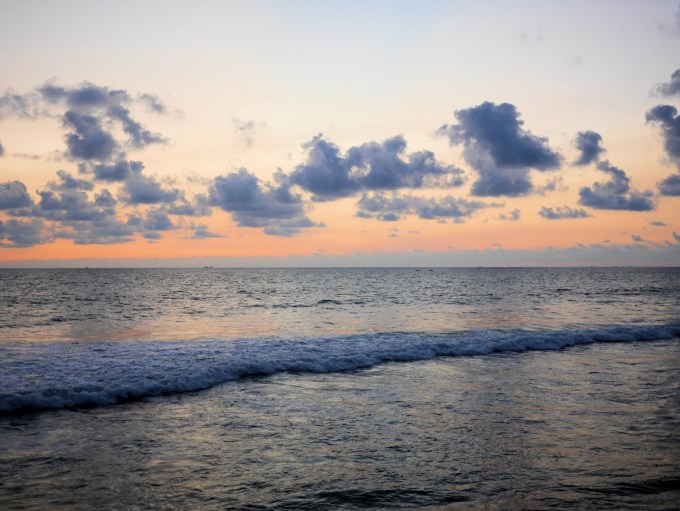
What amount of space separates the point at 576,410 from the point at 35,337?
30697 mm

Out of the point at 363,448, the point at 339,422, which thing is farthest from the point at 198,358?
the point at 363,448

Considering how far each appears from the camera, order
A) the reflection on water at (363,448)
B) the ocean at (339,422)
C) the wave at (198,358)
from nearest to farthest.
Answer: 1. the reflection on water at (363,448)
2. the ocean at (339,422)
3. the wave at (198,358)

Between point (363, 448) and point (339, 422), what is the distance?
2220 millimetres

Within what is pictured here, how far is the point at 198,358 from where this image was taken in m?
22.9

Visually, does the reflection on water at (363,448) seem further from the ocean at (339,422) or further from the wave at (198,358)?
the wave at (198,358)

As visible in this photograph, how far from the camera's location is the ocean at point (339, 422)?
9.35 m

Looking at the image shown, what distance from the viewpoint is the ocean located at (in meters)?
9.35

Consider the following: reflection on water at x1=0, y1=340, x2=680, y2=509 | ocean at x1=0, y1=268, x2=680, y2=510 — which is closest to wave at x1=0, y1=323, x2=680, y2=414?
ocean at x1=0, y1=268, x2=680, y2=510

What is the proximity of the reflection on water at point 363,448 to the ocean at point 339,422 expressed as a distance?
6cm

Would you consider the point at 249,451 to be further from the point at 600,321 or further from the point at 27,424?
the point at 600,321

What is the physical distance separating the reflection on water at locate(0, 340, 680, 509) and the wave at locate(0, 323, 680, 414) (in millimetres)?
1240

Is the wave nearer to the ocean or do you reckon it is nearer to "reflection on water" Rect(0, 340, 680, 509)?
the ocean

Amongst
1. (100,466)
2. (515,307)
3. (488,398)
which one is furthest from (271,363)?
(515,307)

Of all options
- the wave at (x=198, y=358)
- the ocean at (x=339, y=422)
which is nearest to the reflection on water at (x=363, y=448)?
the ocean at (x=339, y=422)
